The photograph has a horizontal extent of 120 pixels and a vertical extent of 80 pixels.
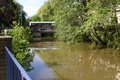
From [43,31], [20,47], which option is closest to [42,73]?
[20,47]

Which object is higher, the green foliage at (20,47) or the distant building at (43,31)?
the green foliage at (20,47)

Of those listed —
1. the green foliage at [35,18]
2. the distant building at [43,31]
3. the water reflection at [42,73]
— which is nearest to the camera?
the water reflection at [42,73]

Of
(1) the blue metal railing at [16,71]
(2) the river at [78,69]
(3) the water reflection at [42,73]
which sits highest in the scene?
(1) the blue metal railing at [16,71]

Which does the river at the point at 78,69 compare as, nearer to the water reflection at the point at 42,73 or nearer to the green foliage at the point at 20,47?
the water reflection at the point at 42,73

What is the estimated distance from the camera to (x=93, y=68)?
1680cm

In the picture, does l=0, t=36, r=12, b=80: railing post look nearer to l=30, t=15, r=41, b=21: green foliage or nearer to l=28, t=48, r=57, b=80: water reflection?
l=28, t=48, r=57, b=80: water reflection

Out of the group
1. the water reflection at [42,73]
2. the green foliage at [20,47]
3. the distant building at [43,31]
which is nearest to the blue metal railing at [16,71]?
the green foliage at [20,47]

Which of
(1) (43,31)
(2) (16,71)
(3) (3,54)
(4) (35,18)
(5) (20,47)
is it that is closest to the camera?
(2) (16,71)

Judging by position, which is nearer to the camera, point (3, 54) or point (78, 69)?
point (3, 54)

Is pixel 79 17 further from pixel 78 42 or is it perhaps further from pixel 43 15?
pixel 43 15

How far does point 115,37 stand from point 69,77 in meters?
13.8

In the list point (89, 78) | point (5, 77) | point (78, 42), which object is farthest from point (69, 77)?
point (78, 42)

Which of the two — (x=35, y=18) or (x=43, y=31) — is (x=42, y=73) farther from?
(x=35, y=18)

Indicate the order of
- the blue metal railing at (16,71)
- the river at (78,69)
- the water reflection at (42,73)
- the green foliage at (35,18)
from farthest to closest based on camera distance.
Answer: the green foliage at (35,18), the river at (78,69), the water reflection at (42,73), the blue metal railing at (16,71)
